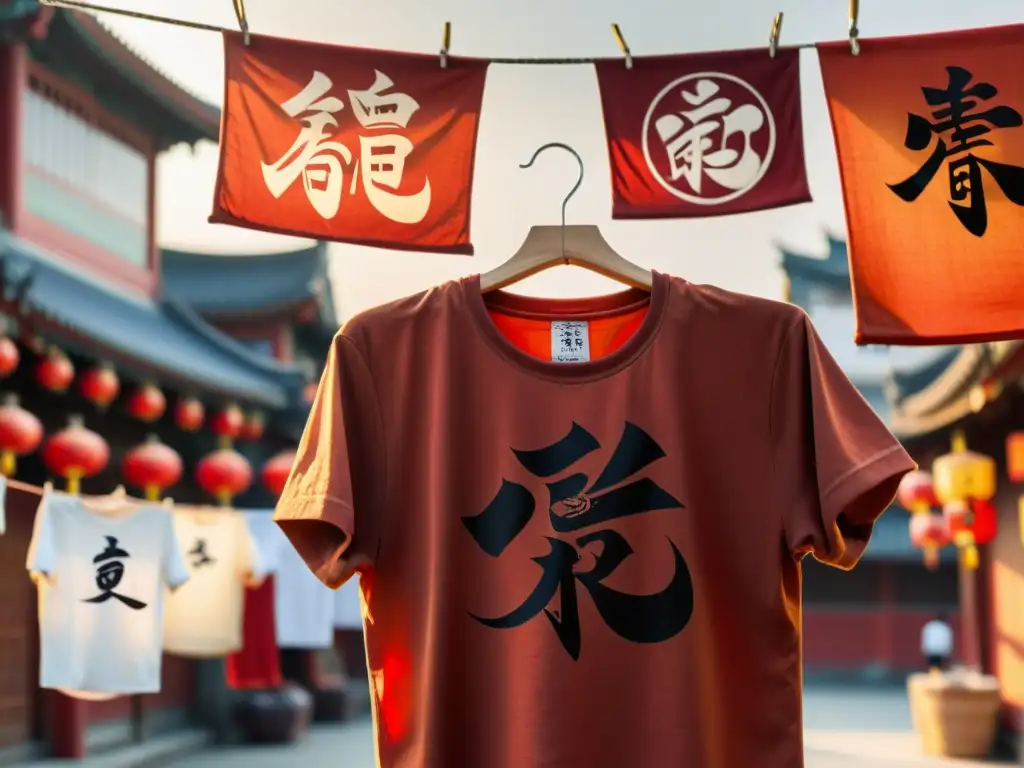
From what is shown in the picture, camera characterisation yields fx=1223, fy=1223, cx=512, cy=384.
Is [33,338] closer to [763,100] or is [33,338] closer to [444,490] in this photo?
[763,100]

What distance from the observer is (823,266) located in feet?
99.8

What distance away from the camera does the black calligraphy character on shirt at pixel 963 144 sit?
3.58m

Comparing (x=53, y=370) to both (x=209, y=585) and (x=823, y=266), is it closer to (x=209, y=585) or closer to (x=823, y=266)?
(x=209, y=585)

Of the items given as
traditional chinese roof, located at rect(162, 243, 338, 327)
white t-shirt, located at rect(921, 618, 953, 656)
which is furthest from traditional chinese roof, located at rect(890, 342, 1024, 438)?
traditional chinese roof, located at rect(162, 243, 338, 327)

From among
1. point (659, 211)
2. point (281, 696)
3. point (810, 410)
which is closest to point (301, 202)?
point (659, 211)

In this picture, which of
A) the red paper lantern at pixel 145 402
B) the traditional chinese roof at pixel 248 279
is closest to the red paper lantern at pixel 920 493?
the red paper lantern at pixel 145 402

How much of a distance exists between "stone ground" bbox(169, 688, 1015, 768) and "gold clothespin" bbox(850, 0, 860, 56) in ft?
33.3

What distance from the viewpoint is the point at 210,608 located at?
895cm

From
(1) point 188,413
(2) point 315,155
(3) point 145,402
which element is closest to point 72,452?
(3) point 145,402

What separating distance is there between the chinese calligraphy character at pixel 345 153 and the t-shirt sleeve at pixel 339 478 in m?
1.75

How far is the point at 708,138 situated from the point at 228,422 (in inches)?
366

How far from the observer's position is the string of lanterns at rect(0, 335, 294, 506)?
7289mm

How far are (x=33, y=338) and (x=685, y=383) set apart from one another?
25.2 feet

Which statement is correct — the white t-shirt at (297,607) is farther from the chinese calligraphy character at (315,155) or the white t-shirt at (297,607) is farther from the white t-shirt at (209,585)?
the chinese calligraphy character at (315,155)
